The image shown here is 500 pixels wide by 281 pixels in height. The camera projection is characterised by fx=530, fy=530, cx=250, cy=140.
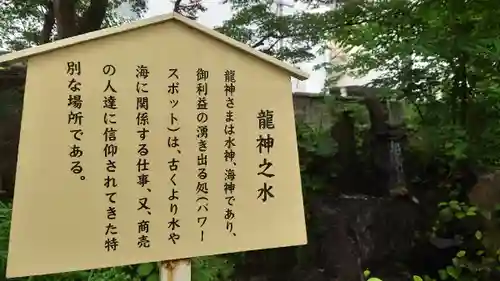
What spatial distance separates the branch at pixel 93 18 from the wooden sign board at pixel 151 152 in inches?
138

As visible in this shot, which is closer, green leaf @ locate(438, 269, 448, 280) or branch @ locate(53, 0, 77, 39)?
green leaf @ locate(438, 269, 448, 280)

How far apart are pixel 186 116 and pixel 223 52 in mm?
285

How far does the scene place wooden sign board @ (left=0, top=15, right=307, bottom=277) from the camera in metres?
1.66

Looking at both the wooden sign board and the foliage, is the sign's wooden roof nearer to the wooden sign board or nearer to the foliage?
the wooden sign board

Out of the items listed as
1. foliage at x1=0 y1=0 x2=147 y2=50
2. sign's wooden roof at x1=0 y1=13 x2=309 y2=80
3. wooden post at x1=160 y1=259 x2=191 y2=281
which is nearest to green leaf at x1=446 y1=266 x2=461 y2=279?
sign's wooden roof at x1=0 y1=13 x2=309 y2=80

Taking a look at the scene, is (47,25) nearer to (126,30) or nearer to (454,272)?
(126,30)

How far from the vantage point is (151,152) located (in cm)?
179

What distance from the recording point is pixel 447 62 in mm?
3865

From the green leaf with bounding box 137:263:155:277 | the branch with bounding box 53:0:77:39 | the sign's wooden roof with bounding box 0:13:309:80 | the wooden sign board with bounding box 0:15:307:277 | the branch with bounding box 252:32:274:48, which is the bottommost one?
the green leaf with bounding box 137:263:155:277

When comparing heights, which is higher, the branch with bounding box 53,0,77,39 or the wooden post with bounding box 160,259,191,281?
the branch with bounding box 53,0,77,39

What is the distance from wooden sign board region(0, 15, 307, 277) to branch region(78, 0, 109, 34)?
11.5ft

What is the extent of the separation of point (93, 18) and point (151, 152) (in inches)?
146

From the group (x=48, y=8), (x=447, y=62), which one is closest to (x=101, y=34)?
(x=447, y=62)

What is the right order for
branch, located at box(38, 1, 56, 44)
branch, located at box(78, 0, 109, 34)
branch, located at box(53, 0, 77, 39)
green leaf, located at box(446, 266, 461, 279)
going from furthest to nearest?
1. branch, located at box(38, 1, 56, 44)
2. branch, located at box(78, 0, 109, 34)
3. branch, located at box(53, 0, 77, 39)
4. green leaf, located at box(446, 266, 461, 279)
